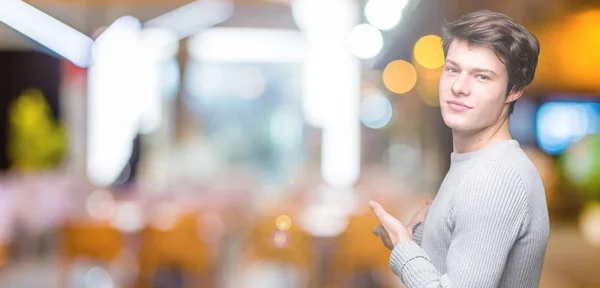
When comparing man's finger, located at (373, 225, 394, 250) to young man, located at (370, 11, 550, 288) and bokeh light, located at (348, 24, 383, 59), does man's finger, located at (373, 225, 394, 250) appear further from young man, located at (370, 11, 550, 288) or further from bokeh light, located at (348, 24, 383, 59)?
bokeh light, located at (348, 24, 383, 59)

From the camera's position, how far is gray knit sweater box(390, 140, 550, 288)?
0.80 m

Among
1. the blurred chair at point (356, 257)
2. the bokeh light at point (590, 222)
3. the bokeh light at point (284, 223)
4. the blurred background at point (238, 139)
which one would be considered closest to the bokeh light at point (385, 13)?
the blurred background at point (238, 139)

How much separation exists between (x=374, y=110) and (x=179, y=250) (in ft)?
11.4

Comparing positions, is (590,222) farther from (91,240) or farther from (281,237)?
(281,237)

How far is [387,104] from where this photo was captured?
365 inches

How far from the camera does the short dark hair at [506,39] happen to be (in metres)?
0.81

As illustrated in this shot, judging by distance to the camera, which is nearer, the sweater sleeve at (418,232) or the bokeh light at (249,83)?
the sweater sleeve at (418,232)

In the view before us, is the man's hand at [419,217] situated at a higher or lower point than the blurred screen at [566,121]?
lower

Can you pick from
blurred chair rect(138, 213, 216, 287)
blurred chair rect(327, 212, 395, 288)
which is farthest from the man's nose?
blurred chair rect(138, 213, 216, 287)

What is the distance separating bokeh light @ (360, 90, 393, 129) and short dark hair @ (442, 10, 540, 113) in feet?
22.0

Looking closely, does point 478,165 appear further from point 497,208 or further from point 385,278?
point 385,278

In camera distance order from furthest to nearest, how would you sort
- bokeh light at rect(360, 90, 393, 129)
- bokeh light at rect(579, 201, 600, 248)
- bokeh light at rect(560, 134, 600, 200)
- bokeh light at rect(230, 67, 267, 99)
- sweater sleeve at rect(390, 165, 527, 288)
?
1. bokeh light at rect(230, 67, 267, 99)
2. bokeh light at rect(560, 134, 600, 200)
3. bokeh light at rect(579, 201, 600, 248)
4. bokeh light at rect(360, 90, 393, 129)
5. sweater sleeve at rect(390, 165, 527, 288)

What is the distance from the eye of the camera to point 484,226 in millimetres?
794

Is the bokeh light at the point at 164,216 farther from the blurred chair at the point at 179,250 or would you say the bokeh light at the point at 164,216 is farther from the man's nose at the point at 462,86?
the man's nose at the point at 462,86
